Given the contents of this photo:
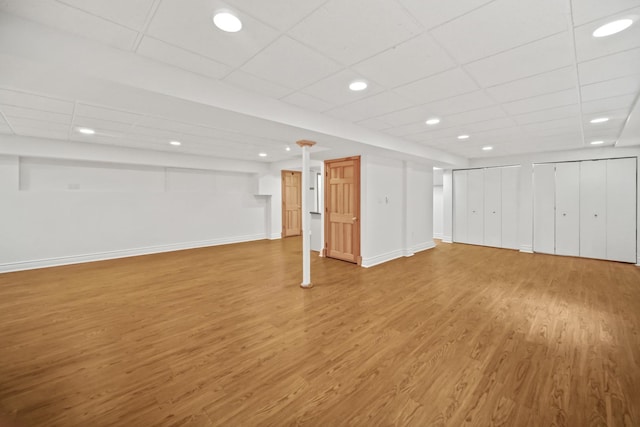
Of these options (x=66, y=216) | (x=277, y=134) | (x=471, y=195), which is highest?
(x=277, y=134)

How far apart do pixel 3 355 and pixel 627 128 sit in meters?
8.36

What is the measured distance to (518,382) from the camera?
2.02 m

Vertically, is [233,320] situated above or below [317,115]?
below

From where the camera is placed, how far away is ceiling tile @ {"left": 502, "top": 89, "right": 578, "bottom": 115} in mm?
2969

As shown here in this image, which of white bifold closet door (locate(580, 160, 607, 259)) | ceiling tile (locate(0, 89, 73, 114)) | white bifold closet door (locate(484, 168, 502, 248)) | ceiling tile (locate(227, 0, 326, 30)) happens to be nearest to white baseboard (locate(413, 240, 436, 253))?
white bifold closet door (locate(484, 168, 502, 248))

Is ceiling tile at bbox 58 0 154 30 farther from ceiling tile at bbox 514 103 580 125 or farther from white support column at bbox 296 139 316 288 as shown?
ceiling tile at bbox 514 103 580 125

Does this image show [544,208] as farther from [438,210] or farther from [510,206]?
[438,210]

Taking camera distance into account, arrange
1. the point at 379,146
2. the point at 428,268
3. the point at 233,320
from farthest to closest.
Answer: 1. the point at 428,268
2. the point at 379,146
3. the point at 233,320


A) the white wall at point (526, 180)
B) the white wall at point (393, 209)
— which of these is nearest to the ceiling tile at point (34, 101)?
the white wall at point (393, 209)

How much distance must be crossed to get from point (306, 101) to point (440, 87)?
4.94 feet

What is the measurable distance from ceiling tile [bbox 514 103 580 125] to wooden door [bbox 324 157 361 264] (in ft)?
9.29

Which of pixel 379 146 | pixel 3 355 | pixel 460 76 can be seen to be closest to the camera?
pixel 3 355

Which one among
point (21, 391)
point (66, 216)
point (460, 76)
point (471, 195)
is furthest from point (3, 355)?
point (471, 195)

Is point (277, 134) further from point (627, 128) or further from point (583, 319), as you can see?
point (627, 128)
